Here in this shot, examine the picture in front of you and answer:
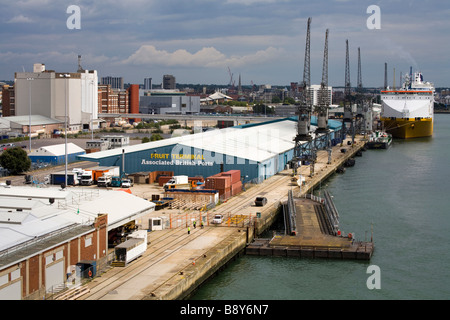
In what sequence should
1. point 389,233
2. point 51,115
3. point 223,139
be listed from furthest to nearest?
point 51,115 → point 223,139 → point 389,233

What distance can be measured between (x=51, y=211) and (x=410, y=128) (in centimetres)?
5716

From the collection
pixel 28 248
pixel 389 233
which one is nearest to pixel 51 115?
pixel 389 233

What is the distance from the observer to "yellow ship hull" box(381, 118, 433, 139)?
6744 centimetres

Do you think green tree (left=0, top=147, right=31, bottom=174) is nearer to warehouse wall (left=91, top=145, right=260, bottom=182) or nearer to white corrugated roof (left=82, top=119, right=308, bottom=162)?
white corrugated roof (left=82, top=119, right=308, bottom=162)

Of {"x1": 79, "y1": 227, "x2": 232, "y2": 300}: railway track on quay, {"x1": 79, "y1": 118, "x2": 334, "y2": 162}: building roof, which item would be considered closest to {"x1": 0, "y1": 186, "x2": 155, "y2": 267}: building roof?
{"x1": 79, "y1": 227, "x2": 232, "y2": 300}: railway track on quay

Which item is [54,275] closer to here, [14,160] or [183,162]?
[183,162]

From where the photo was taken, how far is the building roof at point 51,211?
43.7 ft

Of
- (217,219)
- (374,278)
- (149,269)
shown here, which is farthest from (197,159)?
(149,269)

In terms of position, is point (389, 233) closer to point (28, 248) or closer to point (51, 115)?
point (28, 248)

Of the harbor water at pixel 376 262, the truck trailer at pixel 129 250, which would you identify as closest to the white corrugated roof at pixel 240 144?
the harbor water at pixel 376 262

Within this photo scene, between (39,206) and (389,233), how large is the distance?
11263 mm

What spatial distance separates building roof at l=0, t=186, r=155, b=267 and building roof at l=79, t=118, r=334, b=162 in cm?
1266

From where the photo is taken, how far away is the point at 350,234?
1920cm

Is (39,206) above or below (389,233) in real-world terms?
above
